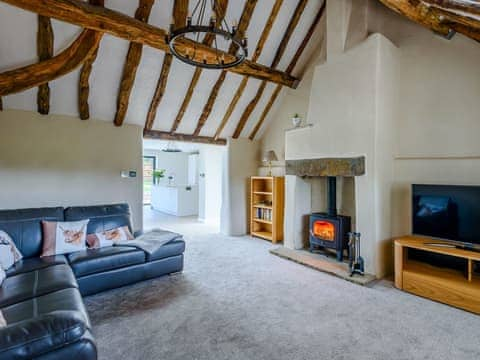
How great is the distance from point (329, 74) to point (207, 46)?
1987 mm

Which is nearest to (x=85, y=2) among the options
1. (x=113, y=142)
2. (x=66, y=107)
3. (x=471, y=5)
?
(x=66, y=107)

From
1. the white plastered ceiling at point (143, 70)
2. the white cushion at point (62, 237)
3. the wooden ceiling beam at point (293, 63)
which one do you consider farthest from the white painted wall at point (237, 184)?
the white cushion at point (62, 237)

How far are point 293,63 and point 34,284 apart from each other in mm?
5313

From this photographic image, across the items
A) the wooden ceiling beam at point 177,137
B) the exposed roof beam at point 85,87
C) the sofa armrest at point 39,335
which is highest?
the exposed roof beam at point 85,87

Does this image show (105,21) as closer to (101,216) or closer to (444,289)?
(101,216)

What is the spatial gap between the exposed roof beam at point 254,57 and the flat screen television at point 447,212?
334 centimetres

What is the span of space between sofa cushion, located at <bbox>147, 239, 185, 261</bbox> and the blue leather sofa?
1 centimetres

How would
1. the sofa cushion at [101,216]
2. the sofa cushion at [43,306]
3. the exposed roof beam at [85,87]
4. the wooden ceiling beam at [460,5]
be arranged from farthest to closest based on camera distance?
the exposed roof beam at [85,87]
the sofa cushion at [101,216]
the wooden ceiling beam at [460,5]
the sofa cushion at [43,306]

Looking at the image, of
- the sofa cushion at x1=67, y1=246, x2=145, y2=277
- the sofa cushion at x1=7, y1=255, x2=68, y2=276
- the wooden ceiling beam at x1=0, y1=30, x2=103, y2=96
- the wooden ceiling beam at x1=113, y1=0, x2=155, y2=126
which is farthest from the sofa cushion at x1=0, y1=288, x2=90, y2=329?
the wooden ceiling beam at x1=113, y1=0, x2=155, y2=126

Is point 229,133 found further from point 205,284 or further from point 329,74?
point 205,284

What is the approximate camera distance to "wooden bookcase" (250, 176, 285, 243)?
233 inches

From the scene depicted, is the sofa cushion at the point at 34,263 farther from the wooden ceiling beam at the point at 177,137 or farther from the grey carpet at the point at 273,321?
the wooden ceiling beam at the point at 177,137

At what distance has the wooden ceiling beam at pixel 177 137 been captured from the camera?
18.8 ft

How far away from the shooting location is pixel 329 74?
14.6 feet
